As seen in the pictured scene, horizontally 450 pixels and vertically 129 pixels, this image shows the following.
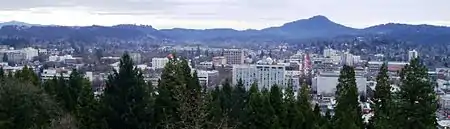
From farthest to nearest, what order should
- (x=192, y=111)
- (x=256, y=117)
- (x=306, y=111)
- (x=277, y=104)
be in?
(x=277, y=104) < (x=306, y=111) < (x=256, y=117) < (x=192, y=111)

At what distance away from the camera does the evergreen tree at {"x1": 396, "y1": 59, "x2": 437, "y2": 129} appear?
1353 cm

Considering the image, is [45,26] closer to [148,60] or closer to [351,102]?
[148,60]

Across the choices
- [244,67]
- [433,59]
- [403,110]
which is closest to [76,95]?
[403,110]

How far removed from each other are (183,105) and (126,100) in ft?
14.5

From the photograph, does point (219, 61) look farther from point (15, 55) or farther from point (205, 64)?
point (15, 55)

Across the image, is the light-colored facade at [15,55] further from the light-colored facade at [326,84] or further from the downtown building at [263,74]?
the light-colored facade at [326,84]

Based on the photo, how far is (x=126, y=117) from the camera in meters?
14.2

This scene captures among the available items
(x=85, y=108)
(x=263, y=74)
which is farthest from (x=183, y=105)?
(x=263, y=74)

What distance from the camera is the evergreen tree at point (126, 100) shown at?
14.2m

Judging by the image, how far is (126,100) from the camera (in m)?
14.3

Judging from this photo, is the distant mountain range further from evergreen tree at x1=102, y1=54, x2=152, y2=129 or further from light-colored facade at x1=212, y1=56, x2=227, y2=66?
evergreen tree at x1=102, y1=54, x2=152, y2=129

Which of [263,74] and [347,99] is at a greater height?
[347,99]

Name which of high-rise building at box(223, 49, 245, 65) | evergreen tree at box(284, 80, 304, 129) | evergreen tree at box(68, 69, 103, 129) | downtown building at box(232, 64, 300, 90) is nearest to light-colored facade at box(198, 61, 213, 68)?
high-rise building at box(223, 49, 245, 65)

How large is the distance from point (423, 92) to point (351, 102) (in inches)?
240
